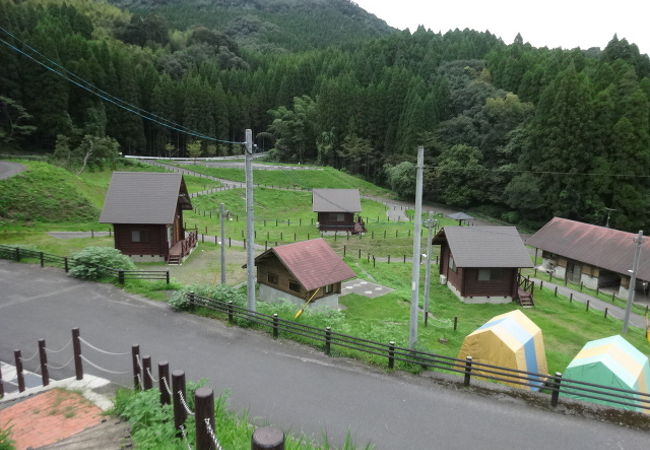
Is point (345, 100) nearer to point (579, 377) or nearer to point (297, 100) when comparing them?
point (297, 100)

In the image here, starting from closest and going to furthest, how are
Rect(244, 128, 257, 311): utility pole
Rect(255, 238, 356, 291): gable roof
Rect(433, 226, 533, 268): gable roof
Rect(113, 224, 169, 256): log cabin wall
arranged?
Rect(244, 128, 257, 311): utility pole, Rect(255, 238, 356, 291): gable roof, Rect(433, 226, 533, 268): gable roof, Rect(113, 224, 169, 256): log cabin wall

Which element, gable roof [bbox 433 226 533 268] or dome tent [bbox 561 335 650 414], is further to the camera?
Result: gable roof [bbox 433 226 533 268]

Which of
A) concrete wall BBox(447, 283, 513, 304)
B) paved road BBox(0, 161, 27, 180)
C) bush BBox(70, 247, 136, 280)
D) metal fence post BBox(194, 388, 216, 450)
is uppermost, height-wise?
paved road BBox(0, 161, 27, 180)

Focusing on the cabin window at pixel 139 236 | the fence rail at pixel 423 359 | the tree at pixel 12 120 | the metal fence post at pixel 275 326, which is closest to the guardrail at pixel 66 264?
the fence rail at pixel 423 359

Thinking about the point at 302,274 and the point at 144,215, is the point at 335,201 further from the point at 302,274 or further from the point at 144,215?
the point at 302,274

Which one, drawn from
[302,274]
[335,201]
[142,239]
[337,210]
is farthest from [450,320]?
[335,201]

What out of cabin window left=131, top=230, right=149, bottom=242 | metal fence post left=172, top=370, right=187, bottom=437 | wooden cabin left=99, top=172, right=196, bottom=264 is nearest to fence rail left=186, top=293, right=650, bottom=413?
metal fence post left=172, top=370, right=187, bottom=437

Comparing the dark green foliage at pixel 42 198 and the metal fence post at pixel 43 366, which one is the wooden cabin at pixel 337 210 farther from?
the metal fence post at pixel 43 366

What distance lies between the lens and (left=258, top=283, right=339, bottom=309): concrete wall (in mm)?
19591

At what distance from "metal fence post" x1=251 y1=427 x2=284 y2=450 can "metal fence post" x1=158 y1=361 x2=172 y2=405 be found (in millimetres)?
4030

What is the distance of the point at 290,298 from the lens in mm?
20031

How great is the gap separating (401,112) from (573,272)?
4214 centimetres

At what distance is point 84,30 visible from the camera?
8412 cm

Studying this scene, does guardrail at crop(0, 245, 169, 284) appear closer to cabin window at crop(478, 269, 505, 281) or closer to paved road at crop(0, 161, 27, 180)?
paved road at crop(0, 161, 27, 180)
